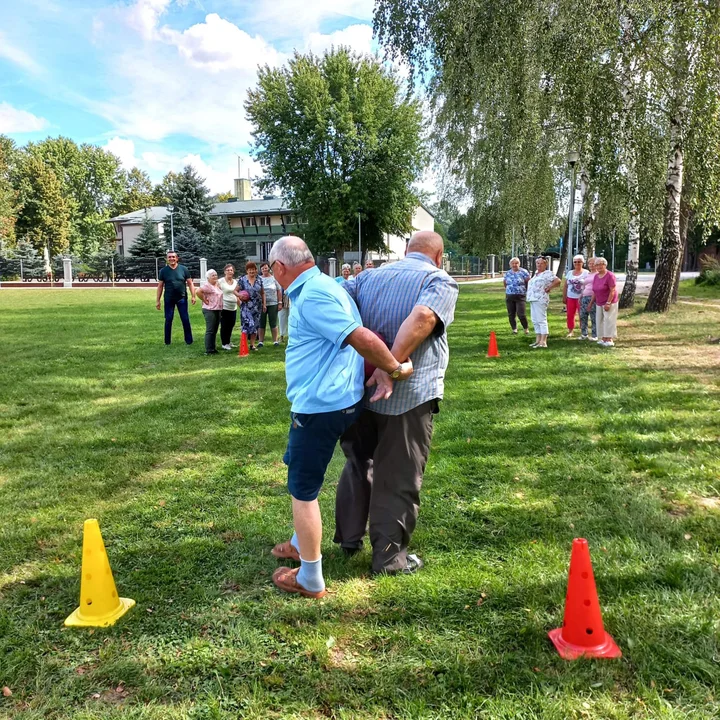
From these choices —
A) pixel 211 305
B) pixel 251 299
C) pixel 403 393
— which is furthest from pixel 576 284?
pixel 403 393

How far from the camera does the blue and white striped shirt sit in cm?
314

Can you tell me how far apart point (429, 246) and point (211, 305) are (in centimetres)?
810

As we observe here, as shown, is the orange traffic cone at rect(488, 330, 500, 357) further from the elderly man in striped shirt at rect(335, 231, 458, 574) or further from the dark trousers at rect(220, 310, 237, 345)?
the elderly man in striped shirt at rect(335, 231, 458, 574)

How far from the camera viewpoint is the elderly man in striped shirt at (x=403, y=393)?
314 cm

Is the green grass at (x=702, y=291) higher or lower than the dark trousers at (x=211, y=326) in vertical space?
higher

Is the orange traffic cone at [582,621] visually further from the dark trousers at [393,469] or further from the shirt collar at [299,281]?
the shirt collar at [299,281]

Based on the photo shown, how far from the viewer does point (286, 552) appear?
3.51 m

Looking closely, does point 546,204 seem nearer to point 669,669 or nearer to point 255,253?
point 669,669

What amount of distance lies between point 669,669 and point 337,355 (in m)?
2.10

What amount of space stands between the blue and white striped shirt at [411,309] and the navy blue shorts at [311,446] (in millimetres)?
348

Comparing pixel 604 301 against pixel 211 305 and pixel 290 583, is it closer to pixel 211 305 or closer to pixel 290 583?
pixel 211 305

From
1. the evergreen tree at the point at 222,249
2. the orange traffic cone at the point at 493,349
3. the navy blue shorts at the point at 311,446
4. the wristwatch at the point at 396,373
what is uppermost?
the evergreen tree at the point at 222,249

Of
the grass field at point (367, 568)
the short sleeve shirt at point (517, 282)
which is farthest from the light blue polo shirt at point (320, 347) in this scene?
the short sleeve shirt at point (517, 282)

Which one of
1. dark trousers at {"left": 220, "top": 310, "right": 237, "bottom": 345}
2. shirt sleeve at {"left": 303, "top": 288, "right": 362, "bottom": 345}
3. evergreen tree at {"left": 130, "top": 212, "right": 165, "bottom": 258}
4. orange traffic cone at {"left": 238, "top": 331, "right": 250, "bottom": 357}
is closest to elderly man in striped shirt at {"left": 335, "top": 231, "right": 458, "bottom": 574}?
shirt sleeve at {"left": 303, "top": 288, "right": 362, "bottom": 345}
